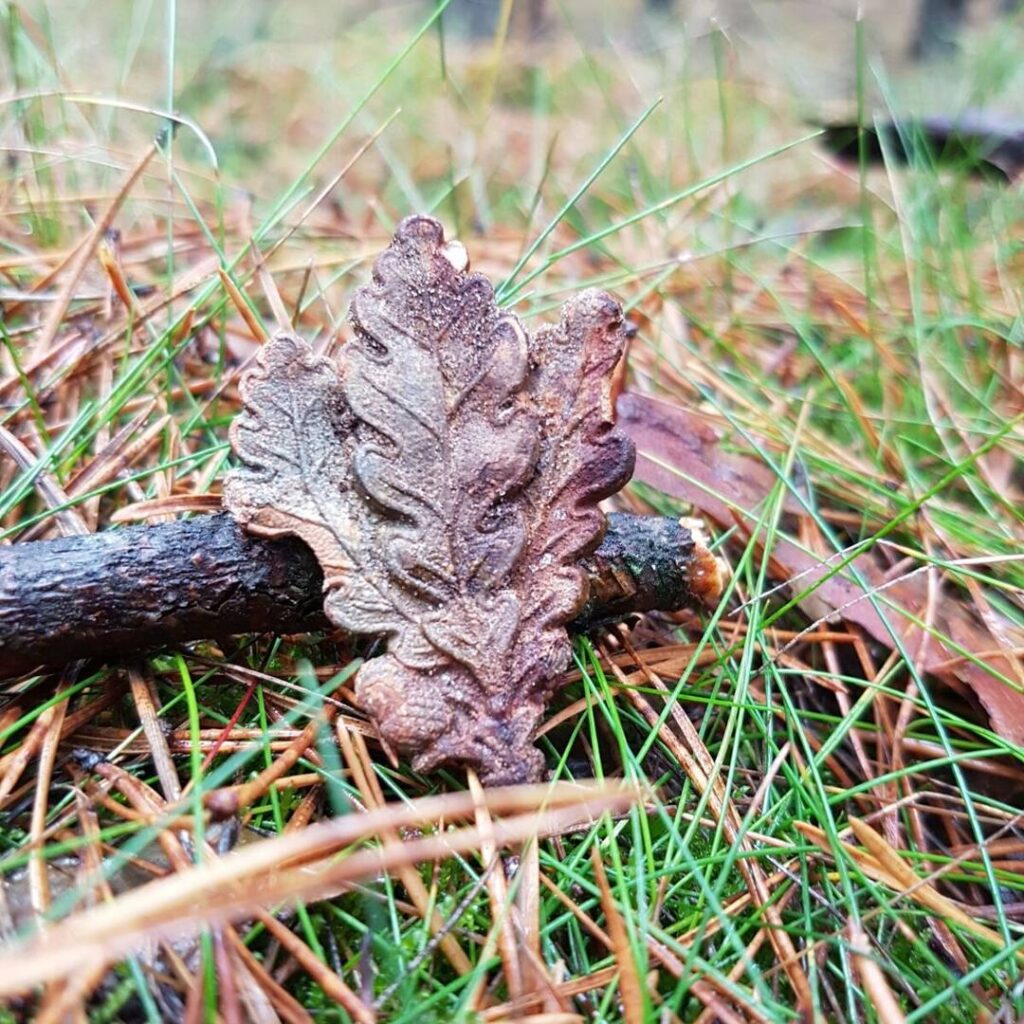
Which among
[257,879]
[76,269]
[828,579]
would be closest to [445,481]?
[257,879]

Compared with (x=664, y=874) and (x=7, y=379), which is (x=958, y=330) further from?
(x=7, y=379)

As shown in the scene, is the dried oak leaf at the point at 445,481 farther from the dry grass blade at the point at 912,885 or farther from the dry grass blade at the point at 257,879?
the dry grass blade at the point at 912,885

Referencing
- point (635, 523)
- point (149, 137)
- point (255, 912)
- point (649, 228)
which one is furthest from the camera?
point (149, 137)

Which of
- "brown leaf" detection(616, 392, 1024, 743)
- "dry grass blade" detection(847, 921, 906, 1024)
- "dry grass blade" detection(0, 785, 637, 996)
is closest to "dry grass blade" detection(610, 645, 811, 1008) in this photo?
"dry grass blade" detection(847, 921, 906, 1024)

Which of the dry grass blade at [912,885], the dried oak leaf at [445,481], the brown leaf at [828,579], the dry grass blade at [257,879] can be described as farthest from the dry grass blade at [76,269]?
the dry grass blade at [912,885]

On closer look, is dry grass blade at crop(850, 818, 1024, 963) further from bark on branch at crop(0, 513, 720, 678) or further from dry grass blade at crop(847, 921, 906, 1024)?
bark on branch at crop(0, 513, 720, 678)

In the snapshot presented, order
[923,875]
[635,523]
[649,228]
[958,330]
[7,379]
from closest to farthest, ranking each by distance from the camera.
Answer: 1. [923,875]
2. [635,523]
3. [7,379]
4. [958,330]
5. [649,228]

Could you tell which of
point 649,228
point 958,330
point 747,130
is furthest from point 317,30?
point 958,330
